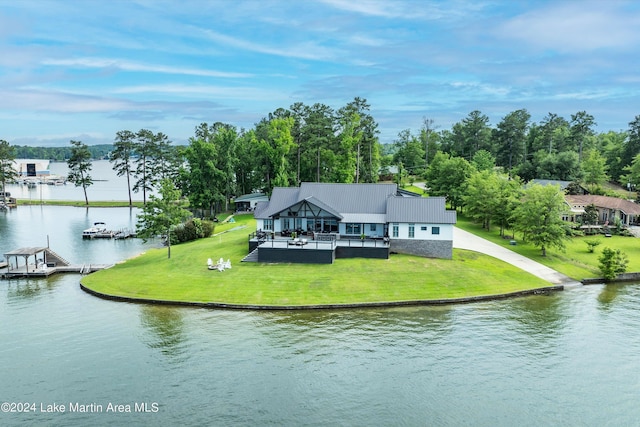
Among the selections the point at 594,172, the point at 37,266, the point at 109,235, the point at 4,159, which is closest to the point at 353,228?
the point at 37,266

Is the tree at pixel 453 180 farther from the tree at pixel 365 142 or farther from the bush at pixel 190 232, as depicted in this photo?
the bush at pixel 190 232

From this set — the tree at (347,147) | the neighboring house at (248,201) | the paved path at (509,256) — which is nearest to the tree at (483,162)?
the tree at (347,147)

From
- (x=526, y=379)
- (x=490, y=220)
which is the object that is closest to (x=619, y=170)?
(x=490, y=220)

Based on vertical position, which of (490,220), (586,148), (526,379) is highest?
(586,148)

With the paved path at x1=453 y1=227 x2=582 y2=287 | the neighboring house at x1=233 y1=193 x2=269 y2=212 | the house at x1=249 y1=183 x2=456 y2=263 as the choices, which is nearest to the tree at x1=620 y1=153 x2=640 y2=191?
the paved path at x1=453 y1=227 x2=582 y2=287

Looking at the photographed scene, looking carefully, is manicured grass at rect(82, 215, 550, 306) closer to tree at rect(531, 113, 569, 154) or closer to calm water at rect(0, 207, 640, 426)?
calm water at rect(0, 207, 640, 426)

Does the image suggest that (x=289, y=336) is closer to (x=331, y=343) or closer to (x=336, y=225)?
(x=331, y=343)
